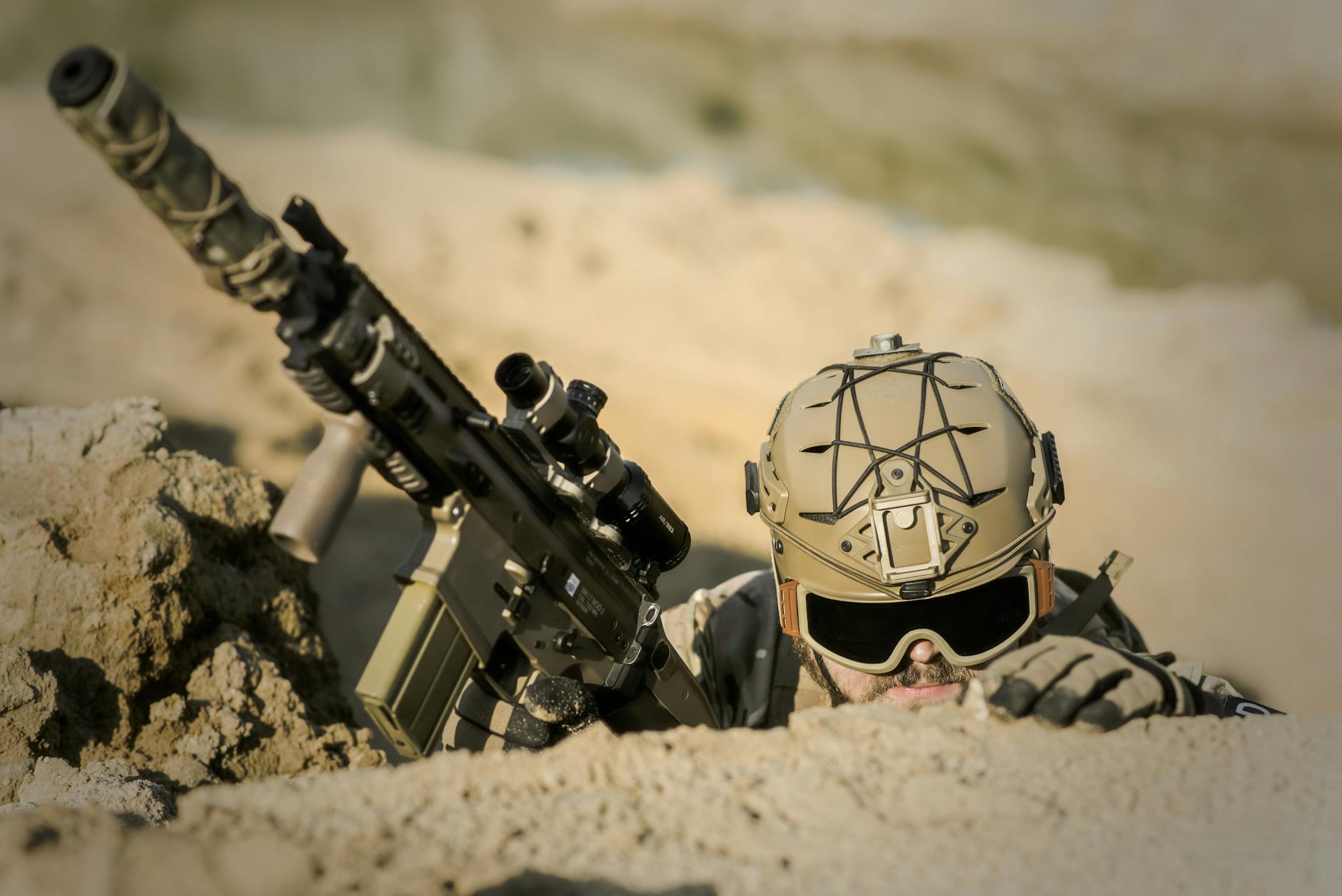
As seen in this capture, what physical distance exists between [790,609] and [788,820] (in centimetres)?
157

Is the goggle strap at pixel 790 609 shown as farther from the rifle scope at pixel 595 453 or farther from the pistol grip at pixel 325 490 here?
the pistol grip at pixel 325 490

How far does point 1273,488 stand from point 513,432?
312 inches

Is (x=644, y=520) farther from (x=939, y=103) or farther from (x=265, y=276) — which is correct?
(x=939, y=103)

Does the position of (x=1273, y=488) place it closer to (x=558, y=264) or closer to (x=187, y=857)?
(x=558, y=264)

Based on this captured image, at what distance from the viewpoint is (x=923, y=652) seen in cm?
346

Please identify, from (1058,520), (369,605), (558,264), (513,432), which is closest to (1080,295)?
(1058,520)

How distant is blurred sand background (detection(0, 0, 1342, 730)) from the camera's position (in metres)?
7.56

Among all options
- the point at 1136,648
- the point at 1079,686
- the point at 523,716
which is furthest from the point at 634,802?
the point at 1136,648

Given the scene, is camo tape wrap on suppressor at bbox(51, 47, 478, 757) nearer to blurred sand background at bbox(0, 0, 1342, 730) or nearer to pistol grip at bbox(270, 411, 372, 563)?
pistol grip at bbox(270, 411, 372, 563)

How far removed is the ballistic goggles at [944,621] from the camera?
3.38m

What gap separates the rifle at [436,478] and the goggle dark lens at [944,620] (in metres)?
0.58

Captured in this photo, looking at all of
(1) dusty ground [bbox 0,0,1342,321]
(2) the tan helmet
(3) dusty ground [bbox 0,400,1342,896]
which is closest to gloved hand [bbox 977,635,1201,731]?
(3) dusty ground [bbox 0,400,1342,896]

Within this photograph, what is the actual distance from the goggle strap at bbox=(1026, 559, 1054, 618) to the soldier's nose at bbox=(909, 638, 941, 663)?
371 millimetres

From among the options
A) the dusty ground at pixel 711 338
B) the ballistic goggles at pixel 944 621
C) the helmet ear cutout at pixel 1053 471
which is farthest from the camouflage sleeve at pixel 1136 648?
the dusty ground at pixel 711 338
